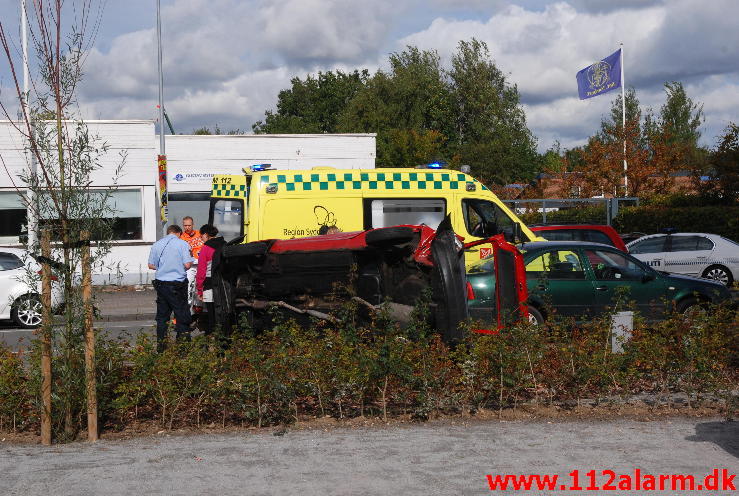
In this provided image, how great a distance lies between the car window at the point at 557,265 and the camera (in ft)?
41.2

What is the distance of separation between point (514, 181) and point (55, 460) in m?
62.2

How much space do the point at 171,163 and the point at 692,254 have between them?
50.0ft

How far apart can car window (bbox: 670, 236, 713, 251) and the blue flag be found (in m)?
19.7

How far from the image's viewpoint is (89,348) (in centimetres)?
695

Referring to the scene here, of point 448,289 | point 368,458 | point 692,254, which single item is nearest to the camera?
point 368,458

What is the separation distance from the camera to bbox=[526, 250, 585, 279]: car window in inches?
494

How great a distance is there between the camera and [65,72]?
683cm

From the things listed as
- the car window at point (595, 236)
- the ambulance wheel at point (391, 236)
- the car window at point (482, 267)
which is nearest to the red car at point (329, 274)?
the ambulance wheel at point (391, 236)

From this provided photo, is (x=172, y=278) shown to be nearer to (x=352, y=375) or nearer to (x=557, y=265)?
(x=352, y=375)

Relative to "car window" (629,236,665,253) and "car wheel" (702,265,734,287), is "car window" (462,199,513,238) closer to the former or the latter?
"car window" (629,236,665,253)

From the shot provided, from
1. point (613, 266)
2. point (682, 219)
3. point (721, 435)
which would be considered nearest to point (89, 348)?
point (721, 435)

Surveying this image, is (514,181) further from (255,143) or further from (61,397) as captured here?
(61,397)

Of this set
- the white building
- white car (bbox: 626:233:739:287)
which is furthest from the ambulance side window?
the white building

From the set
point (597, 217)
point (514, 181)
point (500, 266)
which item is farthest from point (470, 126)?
point (500, 266)
